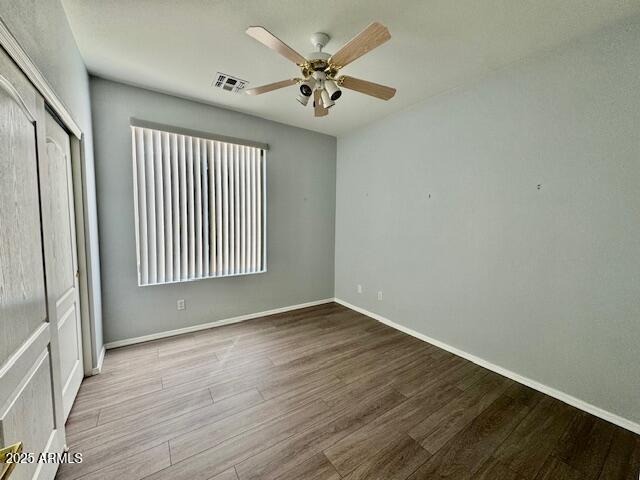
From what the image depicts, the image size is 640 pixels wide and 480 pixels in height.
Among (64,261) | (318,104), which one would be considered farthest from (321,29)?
(64,261)

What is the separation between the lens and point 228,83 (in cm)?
257

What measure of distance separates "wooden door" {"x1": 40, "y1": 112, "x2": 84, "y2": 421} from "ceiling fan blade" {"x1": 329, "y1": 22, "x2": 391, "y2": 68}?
1.86 m

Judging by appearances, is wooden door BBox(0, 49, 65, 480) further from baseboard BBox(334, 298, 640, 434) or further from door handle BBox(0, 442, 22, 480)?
baseboard BBox(334, 298, 640, 434)

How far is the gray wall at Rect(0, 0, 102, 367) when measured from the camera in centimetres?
109

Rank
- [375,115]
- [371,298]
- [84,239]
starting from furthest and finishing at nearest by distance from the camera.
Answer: [371,298], [375,115], [84,239]

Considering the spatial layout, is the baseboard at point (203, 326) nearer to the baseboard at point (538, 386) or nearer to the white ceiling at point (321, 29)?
the baseboard at point (538, 386)

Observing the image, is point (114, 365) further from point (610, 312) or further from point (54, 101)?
point (610, 312)

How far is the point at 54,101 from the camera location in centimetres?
145

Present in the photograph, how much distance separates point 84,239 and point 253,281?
1.88 metres

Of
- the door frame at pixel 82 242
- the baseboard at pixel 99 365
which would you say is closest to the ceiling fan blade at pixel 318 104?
the door frame at pixel 82 242

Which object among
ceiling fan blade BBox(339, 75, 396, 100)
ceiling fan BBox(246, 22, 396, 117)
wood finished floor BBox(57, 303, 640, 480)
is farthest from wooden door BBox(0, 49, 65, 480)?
ceiling fan blade BBox(339, 75, 396, 100)

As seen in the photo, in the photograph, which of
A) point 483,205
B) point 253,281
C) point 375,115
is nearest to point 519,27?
point 483,205

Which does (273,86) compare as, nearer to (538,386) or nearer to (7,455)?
(7,455)

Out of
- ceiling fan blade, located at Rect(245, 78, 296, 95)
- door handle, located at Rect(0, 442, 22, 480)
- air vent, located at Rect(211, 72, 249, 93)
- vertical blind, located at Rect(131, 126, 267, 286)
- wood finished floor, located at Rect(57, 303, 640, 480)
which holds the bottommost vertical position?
wood finished floor, located at Rect(57, 303, 640, 480)
